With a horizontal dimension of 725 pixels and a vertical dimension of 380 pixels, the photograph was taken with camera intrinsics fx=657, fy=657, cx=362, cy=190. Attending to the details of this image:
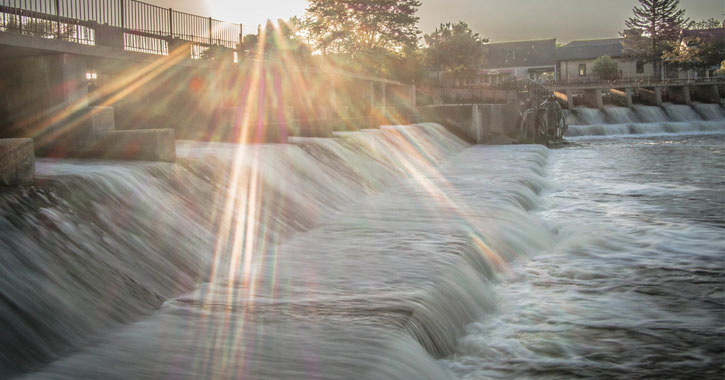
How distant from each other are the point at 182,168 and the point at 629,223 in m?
6.09

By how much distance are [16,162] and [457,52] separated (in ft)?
177

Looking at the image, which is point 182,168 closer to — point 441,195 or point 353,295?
point 353,295

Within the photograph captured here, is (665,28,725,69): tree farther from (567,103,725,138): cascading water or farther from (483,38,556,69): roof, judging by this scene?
(567,103,725,138): cascading water

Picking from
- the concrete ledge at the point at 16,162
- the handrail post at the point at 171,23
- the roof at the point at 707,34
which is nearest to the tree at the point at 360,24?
the handrail post at the point at 171,23

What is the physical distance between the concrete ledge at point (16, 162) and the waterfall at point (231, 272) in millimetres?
170

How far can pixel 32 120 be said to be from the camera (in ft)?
33.6

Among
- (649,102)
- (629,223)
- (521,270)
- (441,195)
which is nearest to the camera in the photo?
(521,270)

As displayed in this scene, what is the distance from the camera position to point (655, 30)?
69.1 meters

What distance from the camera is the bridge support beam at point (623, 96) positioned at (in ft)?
147

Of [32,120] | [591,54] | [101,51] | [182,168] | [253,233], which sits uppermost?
[591,54]

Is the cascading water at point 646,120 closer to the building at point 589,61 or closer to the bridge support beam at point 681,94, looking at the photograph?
the bridge support beam at point 681,94

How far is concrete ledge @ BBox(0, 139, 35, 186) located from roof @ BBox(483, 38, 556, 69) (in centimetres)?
7508

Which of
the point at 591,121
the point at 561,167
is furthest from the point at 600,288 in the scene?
the point at 591,121

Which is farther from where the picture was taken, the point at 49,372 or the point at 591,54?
the point at 591,54
